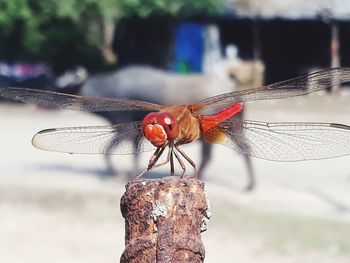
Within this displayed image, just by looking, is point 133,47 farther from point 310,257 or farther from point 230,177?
point 310,257

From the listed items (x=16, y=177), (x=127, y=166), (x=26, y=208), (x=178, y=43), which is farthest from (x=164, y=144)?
(x=178, y=43)

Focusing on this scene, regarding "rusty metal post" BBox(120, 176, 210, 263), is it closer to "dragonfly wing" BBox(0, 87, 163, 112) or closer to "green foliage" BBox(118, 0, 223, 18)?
"dragonfly wing" BBox(0, 87, 163, 112)

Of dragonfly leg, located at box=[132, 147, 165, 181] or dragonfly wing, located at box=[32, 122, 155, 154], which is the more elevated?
dragonfly wing, located at box=[32, 122, 155, 154]

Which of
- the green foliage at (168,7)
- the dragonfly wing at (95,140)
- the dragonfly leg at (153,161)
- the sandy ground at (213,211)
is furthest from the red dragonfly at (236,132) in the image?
the green foliage at (168,7)

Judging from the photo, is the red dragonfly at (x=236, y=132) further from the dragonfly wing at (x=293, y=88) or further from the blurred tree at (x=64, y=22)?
the blurred tree at (x=64, y=22)

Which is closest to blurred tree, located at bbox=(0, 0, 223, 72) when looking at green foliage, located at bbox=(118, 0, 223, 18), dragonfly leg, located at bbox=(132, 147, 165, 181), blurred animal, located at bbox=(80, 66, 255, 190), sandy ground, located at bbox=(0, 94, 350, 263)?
green foliage, located at bbox=(118, 0, 223, 18)

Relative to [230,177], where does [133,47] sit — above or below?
above

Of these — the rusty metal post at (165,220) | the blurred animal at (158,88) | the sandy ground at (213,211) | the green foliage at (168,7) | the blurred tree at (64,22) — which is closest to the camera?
the rusty metal post at (165,220)
